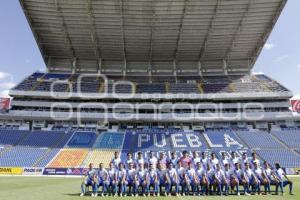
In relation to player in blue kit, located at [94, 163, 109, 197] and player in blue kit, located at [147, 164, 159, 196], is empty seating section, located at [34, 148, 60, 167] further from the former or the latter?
player in blue kit, located at [147, 164, 159, 196]

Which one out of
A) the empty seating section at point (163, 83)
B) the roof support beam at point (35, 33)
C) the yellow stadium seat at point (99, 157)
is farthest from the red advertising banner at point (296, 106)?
the roof support beam at point (35, 33)

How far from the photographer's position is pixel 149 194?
49.5ft

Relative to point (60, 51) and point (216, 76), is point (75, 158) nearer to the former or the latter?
point (60, 51)

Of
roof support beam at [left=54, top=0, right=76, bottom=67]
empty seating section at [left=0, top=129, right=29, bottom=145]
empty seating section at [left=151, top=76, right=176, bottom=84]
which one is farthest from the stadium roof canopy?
empty seating section at [left=0, top=129, right=29, bottom=145]

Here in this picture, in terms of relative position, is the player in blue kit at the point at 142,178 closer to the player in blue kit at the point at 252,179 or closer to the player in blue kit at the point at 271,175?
the player in blue kit at the point at 252,179

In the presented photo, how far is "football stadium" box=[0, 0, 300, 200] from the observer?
141 ft

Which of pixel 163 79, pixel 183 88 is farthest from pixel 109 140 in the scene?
pixel 163 79

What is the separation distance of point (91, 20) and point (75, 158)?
60.9 feet

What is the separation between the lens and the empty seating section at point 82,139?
152ft

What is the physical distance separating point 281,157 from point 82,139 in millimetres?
27321

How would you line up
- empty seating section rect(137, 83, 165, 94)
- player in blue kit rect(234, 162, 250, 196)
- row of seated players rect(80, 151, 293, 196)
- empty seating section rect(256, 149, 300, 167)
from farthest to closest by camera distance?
empty seating section rect(137, 83, 165, 94) → empty seating section rect(256, 149, 300, 167) → player in blue kit rect(234, 162, 250, 196) → row of seated players rect(80, 151, 293, 196)

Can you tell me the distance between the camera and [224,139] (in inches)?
1868

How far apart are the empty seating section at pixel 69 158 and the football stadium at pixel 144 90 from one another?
0.25 metres

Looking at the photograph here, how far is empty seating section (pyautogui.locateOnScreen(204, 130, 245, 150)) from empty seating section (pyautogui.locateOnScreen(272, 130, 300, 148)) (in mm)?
6422
